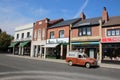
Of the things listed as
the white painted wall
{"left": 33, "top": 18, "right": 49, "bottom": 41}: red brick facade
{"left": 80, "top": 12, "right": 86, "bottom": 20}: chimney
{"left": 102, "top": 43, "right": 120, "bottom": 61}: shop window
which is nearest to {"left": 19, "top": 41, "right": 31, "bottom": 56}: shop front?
the white painted wall

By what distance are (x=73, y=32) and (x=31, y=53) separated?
599 inches

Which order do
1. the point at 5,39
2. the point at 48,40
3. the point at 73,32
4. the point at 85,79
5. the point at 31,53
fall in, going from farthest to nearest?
1. the point at 5,39
2. the point at 31,53
3. the point at 48,40
4. the point at 73,32
5. the point at 85,79

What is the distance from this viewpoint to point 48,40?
38.4 metres

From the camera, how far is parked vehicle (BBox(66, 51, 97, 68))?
69.9 feet

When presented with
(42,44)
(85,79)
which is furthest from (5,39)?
(85,79)

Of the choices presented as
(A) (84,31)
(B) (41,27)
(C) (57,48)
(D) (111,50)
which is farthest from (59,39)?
(D) (111,50)

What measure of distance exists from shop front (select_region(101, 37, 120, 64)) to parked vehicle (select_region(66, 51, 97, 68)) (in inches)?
226

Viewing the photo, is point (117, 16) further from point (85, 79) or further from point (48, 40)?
point (85, 79)

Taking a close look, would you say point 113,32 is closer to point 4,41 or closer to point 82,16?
point 82,16

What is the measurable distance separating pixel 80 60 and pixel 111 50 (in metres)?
6.73

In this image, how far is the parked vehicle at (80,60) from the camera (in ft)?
69.9

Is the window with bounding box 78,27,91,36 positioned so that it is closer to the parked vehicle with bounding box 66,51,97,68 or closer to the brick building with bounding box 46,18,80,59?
the brick building with bounding box 46,18,80,59

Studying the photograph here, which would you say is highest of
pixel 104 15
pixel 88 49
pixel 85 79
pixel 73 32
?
pixel 104 15

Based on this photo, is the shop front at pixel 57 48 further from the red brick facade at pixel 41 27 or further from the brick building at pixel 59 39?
the red brick facade at pixel 41 27
